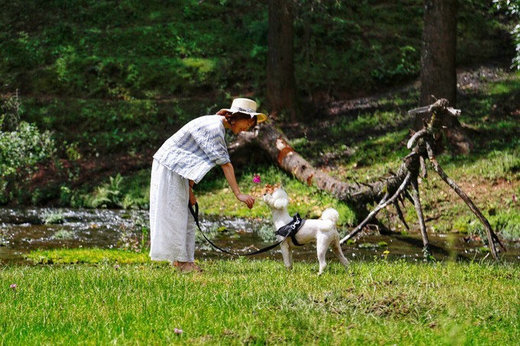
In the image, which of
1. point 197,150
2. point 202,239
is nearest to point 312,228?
point 197,150

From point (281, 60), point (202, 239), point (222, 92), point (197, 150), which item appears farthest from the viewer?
point (222, 92)

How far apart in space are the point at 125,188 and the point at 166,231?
32.6ft

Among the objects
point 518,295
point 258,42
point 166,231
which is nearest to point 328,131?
point 258,42

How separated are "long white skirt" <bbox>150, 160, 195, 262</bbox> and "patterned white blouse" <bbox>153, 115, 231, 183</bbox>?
161 millimetres

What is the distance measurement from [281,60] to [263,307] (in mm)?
15711

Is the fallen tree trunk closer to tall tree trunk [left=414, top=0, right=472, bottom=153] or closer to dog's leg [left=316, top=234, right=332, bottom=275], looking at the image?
tall tree trunk [left=414, top=0, right=472, bottom=153]

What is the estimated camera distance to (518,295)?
5.92 m

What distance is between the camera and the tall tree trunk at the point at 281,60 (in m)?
19.6

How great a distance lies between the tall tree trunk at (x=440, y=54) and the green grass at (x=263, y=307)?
8.82 m

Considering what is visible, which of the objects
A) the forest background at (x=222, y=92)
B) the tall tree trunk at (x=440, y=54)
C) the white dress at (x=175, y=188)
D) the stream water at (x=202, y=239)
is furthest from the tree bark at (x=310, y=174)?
the white dress at (x=175, y=188)

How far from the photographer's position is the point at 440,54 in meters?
15.4

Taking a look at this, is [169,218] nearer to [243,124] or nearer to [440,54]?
[243,124]

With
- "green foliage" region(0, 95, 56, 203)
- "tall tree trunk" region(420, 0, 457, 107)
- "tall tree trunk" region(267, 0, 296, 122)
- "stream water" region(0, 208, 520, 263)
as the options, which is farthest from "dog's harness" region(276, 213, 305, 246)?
"tall tree trunk" region(267, 0, 296, 122)

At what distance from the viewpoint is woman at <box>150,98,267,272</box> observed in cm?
736
